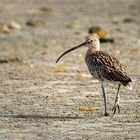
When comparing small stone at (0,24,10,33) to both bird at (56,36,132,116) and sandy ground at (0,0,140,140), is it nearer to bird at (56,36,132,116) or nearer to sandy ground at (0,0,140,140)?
sandy ground at (0,0,140,140)

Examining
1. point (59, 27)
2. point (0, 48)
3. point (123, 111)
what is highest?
point (123, 111)

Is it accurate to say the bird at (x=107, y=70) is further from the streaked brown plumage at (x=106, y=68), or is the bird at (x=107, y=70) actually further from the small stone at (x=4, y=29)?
the small stone at (x=4, y=29)

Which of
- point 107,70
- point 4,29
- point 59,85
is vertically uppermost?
point 107,70

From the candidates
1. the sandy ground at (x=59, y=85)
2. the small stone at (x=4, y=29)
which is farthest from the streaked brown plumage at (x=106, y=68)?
the small stone at (x=4, y=29)

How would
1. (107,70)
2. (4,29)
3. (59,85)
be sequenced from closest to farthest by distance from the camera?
(107,70) → (59,85) → (4,29)

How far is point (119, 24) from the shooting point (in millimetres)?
33719

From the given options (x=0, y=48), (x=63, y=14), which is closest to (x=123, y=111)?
(x=0, y=48)

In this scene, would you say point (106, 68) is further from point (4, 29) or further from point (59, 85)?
point (4, 29)

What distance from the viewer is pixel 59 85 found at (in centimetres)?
1742

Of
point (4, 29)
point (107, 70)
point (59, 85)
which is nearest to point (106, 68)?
point (107, 70)

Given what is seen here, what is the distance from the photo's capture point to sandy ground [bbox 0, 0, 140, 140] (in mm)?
12945

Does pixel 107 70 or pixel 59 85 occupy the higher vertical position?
pixel 107 70

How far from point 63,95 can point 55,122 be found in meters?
2.67

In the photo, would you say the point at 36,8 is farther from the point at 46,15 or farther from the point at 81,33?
the point at 81,33
